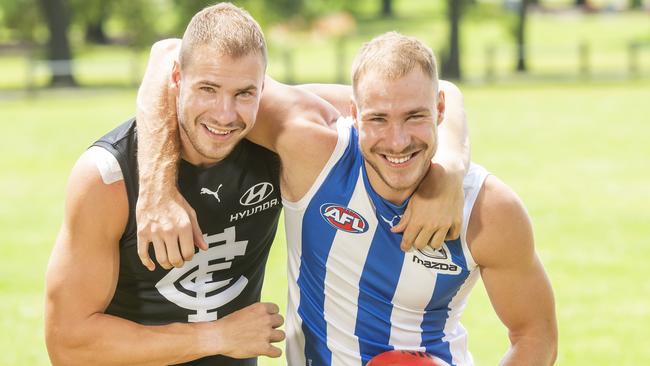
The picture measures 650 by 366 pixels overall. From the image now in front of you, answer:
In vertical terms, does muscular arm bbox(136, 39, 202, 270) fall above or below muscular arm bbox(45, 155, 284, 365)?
above

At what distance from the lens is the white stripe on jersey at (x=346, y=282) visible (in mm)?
4332

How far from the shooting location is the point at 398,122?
3955 millimetres

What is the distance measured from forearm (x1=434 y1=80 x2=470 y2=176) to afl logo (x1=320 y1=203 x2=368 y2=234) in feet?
1.29

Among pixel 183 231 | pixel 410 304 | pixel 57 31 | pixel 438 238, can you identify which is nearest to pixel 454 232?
pixel 438 238

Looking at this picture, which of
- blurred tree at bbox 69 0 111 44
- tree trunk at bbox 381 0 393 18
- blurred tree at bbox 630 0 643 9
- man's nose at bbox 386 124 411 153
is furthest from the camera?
blurred tree at bbox 630 0 643 9

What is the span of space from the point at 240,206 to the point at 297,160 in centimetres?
37

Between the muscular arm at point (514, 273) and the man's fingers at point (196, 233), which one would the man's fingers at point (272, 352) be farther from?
the muscular arm at point (514, 273)

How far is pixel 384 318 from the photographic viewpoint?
4395 mm

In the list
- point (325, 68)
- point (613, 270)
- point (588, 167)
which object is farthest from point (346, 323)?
point (325, 68)

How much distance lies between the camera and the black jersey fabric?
441 centimetres

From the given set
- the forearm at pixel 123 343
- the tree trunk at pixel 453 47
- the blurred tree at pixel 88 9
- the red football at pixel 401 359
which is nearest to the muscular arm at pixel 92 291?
the forearm at pixel 123 343

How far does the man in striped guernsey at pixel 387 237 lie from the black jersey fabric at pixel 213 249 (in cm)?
14

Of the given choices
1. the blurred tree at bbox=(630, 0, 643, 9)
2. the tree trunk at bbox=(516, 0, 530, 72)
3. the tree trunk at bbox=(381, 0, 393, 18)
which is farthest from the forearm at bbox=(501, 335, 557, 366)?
the blurred tree at bbox=(630, 0, 643, 9)

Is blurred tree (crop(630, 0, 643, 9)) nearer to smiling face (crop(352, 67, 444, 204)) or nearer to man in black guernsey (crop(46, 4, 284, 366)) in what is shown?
man in black guernsey (crop(46, 4, 284, 366))
